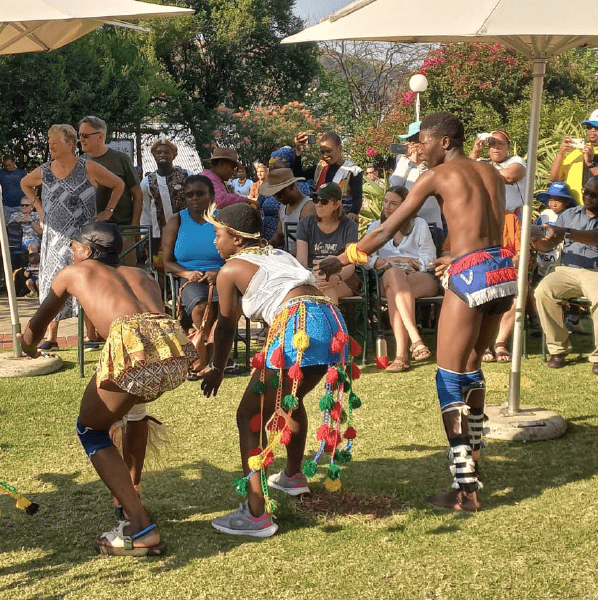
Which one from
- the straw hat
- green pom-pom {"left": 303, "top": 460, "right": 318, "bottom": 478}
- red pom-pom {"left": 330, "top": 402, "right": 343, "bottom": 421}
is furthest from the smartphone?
green pom-pom {"left": 303, "top": 460, "right": 318, "bottom": 478}

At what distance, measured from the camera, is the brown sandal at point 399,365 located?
24.4 ft

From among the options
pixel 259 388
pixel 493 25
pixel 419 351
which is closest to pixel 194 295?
pixel 419 351

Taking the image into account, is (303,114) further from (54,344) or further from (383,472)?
(383,472)

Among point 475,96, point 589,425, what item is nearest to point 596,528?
point 589,425

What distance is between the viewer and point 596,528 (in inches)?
170

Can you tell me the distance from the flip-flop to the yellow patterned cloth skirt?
625mm

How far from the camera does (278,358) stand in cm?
413

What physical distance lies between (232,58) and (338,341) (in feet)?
95.7

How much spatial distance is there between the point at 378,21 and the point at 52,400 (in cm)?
372

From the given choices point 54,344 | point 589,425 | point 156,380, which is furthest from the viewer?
point 54,344

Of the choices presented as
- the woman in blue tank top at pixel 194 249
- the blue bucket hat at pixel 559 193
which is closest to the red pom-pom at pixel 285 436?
the woman in blue tank top at pixel 194 249

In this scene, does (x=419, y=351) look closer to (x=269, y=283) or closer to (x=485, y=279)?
(x=485, y=279)

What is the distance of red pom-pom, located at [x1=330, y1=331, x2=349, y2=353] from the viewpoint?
Answer: 4.17 m

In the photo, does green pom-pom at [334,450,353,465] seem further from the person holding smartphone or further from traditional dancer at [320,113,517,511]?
the person holding smartphone
